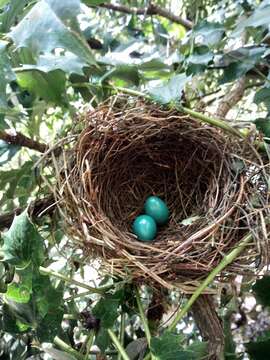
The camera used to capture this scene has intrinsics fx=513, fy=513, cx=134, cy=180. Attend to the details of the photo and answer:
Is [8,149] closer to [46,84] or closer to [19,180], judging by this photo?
[19,180]

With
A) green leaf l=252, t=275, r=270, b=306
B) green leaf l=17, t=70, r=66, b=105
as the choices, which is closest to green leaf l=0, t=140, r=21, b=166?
green leaf l=17, t=70, r=66, b=105

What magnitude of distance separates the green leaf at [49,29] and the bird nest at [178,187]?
18 centimetres

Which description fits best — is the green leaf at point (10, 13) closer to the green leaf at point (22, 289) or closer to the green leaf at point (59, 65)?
the green leaf at point (59, 65)

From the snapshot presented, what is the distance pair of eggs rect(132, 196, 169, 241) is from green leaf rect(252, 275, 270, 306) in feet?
0.68

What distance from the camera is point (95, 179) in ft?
2.76

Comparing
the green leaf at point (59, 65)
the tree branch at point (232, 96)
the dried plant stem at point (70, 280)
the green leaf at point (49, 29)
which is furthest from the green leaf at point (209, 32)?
the dried plant stem at point (70, 280)

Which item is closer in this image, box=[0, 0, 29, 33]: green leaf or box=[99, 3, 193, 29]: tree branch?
box=[0, 0, 29, 33]: green leaf

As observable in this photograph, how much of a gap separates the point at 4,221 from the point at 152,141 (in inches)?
11.2

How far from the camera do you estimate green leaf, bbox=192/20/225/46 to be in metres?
0.91

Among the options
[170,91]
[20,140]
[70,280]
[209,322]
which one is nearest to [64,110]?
[20,140]

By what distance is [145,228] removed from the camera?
2.95ft

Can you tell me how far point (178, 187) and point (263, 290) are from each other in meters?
0.28

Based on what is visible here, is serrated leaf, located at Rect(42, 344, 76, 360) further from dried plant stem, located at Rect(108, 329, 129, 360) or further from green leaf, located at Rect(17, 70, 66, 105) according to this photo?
green leaf, located at Rect(17, 70, 66, 105)

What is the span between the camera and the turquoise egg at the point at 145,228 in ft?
2.93
